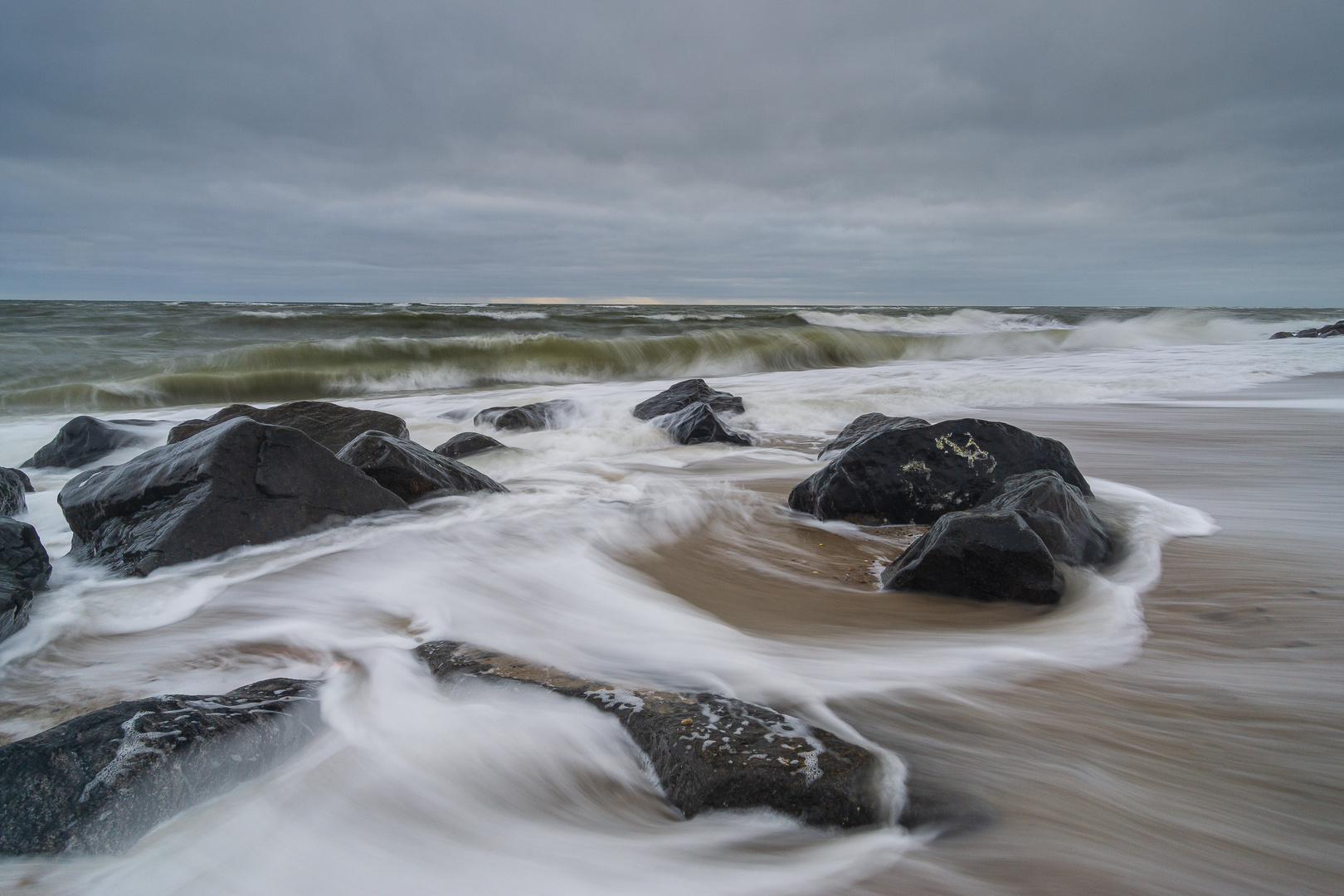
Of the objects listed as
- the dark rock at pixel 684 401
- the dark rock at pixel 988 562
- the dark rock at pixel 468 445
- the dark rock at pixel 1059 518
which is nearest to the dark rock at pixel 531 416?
the dark rock at pixel 684 401

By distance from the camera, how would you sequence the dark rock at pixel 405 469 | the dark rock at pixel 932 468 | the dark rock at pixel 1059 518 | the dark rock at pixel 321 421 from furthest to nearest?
the dark rock at pixel 321 421, the dark rock at pixel 405 469, the dark rock at pixel 932 468, the dark rock at pixel 1059 518

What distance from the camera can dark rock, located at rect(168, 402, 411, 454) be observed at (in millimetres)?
5016

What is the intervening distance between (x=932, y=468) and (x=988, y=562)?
117 centimetres

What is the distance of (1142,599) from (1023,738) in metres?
1.17

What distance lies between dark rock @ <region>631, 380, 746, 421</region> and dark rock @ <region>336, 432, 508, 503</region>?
353 cm

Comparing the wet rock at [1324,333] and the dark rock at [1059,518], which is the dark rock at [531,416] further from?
the wet rock at [1324,333]

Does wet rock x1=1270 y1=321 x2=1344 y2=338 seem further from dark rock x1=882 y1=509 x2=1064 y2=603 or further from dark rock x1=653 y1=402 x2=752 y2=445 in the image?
dark rock x1=882 y1=509 x2=1064 y2=603

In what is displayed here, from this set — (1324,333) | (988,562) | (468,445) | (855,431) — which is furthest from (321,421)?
(1324,333)

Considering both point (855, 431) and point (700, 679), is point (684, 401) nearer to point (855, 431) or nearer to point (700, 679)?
point (855, 431)

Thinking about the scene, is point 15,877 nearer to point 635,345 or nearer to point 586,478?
point 586,478

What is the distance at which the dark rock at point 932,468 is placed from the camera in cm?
354

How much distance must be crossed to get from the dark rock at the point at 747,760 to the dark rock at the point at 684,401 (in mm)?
5712

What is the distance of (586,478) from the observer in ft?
15.4

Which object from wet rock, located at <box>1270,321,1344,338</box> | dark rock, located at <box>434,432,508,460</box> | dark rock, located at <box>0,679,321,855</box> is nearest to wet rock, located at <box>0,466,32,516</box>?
dark rock, located at <box>434,432,508,460</box>
